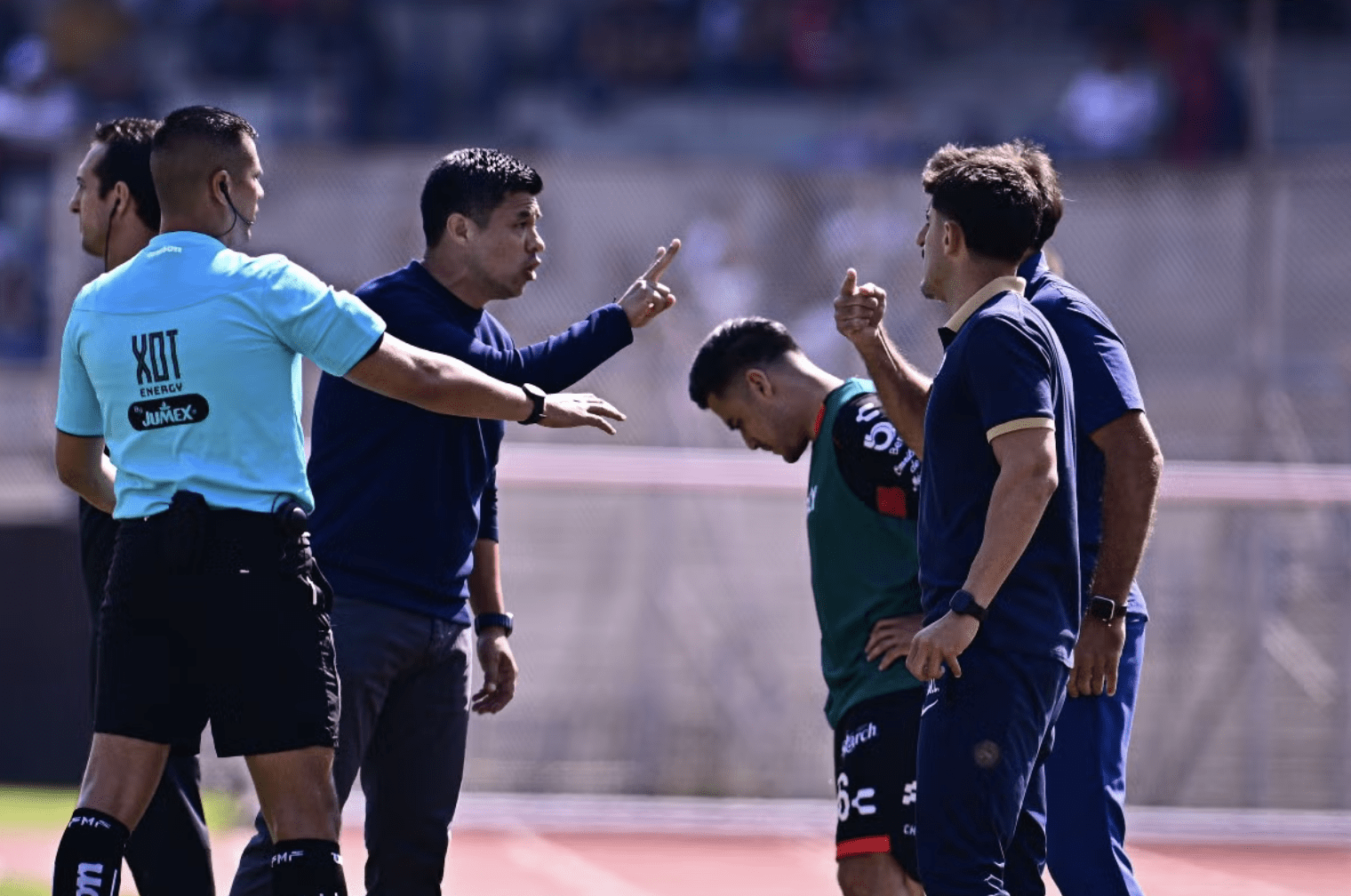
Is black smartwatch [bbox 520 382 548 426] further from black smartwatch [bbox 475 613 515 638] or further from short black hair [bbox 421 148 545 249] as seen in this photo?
black smartwatch [bbox 475 613 515 638]

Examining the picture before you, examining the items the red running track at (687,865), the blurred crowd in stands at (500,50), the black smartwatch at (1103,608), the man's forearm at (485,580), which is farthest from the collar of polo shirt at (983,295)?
the blurred crowd in stands at (500,50)

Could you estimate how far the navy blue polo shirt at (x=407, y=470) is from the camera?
4.74 m

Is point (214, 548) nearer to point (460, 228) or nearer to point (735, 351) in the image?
point (460, 228)

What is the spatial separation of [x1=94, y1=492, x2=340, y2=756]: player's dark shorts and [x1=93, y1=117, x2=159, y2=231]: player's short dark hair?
1.26m

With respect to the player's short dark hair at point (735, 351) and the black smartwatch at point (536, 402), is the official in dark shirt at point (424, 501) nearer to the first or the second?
the black smartwatch at point (536, 402)

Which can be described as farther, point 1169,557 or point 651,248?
point 651,248

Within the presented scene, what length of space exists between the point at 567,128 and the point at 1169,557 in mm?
10041

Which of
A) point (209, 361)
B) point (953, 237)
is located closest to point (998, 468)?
point (953, 237)

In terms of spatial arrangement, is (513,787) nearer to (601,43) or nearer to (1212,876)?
(1212,876)

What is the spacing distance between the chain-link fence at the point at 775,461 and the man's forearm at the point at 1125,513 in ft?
18.5

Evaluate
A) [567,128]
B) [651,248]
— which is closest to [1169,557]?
[651,248]

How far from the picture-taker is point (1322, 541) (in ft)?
32.3

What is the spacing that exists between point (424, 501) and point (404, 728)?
0.61 meters

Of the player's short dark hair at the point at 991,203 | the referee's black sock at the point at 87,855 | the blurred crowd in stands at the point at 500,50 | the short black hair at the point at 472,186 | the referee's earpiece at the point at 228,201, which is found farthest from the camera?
the blurred crowd in stands at the point at 500,50
